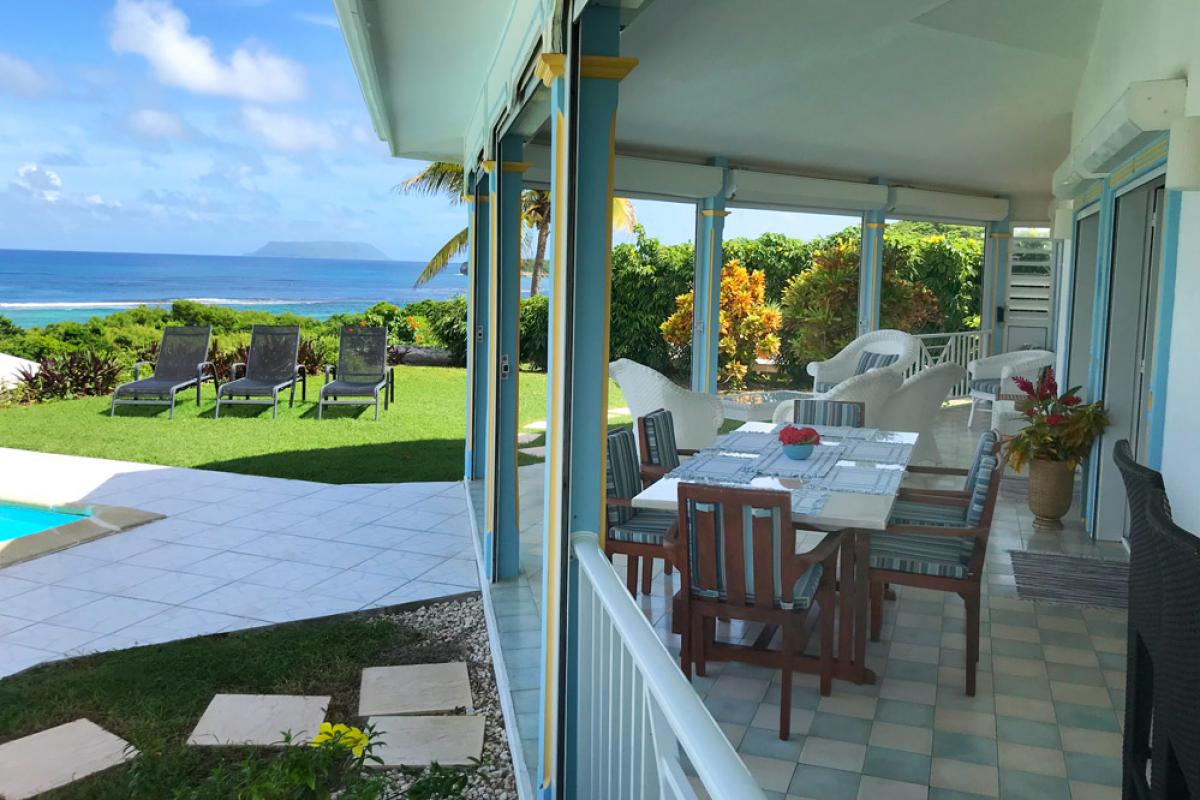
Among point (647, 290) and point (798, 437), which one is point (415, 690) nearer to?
point (798, 437)

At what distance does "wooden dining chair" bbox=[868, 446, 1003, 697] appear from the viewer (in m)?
3.46

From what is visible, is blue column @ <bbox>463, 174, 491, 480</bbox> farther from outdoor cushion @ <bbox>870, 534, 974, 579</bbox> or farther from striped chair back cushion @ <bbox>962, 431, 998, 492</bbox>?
striped chair back cushion @ <bbox>962, 431, 998, 492</bbox>

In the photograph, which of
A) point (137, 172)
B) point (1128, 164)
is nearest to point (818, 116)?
point (1128, 164)

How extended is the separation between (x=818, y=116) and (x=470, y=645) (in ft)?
18.1

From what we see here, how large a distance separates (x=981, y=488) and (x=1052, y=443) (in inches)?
104

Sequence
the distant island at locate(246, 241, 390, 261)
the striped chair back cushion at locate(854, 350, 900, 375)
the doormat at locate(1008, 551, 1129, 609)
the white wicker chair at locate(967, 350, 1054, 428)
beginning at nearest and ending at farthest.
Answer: the doormat at locate(1008, 551, 1129, 609) < the striped chair back cushion at locate(854, 350, 900, 375) < the white wicker chair at locate(967, 350, 1054, 428) < the distant island at locate(246, 241, 390, 261)

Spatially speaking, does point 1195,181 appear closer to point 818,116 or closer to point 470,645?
point 470,645

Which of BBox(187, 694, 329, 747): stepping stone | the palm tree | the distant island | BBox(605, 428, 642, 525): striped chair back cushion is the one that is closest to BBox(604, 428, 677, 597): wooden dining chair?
BBox(605, 428, 642, 525): striped chair back cushion

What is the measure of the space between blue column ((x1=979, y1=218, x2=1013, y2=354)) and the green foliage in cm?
433

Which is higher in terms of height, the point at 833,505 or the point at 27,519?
the point at 833,505

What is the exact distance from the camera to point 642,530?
4055 millimetres

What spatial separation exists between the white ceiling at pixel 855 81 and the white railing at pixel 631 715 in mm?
3229

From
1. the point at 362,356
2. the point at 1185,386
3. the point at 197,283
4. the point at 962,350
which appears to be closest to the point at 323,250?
the point at 197,283

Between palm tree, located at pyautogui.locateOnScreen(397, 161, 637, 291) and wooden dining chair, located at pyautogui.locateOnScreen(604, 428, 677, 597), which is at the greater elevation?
palm tree, located at pyautogui.locateOnScreen(397, 161, 637, 291)
